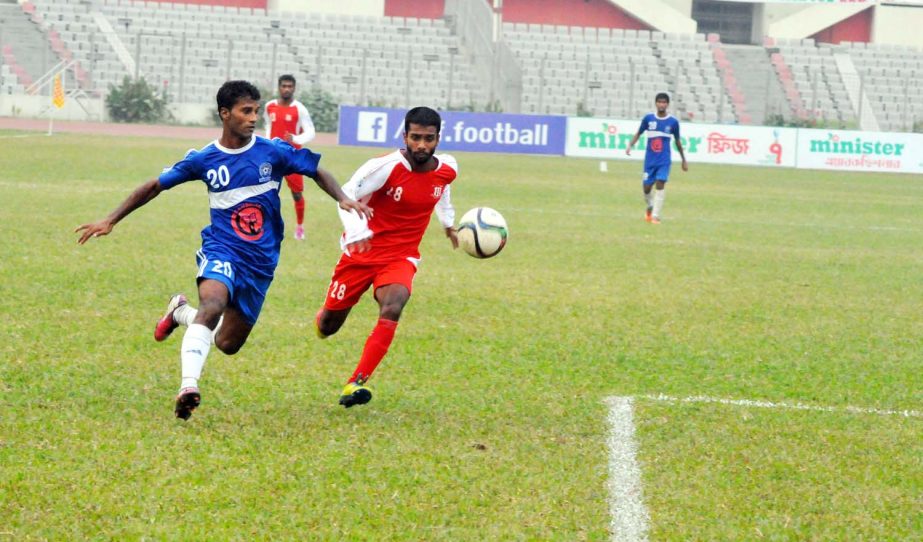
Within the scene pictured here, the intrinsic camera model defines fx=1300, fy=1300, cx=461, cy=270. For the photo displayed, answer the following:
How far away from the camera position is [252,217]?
666 cm

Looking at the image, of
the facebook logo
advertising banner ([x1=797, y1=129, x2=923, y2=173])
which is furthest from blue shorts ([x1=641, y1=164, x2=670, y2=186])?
advertising banner ([x1=797, y1=129, x2=923, y2=173])

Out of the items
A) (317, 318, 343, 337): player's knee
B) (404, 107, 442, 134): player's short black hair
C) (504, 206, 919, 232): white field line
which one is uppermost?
(404, 107, 442, 134): player's short black hair

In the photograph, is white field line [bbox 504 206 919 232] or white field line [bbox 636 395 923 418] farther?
white field line [bbox 504 206 919 232]

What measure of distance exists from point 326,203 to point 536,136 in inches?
790

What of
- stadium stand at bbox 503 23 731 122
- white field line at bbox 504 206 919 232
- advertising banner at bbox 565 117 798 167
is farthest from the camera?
stadium stand at bbox 503 23 731 122

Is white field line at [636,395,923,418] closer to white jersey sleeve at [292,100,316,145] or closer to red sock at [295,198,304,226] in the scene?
red sock at [295,198,304,226]

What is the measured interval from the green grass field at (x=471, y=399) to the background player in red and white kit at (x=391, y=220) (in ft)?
1.75

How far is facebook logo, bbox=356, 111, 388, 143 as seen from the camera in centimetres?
4034

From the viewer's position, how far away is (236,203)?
664 centimetres

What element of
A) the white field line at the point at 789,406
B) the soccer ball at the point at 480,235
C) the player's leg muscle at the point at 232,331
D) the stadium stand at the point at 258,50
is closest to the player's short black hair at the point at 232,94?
the player's leg muscle at the point at 232,331

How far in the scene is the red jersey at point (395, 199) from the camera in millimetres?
7340

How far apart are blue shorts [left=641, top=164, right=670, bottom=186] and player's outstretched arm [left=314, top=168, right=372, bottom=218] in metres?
14.6

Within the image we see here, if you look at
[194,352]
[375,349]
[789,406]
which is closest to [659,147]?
[789,406]

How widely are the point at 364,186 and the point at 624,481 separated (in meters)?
2.57
